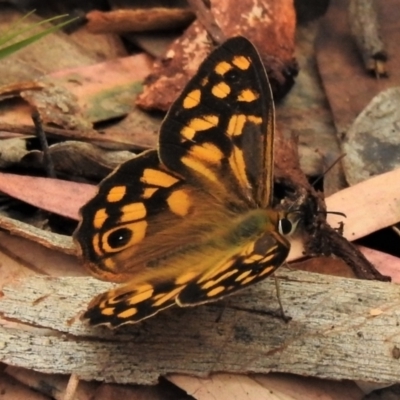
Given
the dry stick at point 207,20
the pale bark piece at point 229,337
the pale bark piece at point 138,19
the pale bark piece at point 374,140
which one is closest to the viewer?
the pale bark piece at point 229,337

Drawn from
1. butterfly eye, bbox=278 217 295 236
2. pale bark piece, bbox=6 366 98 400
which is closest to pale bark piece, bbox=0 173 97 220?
pale bark piece, bbox=6 366 98 400

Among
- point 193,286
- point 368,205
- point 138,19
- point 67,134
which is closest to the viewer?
point 193,286

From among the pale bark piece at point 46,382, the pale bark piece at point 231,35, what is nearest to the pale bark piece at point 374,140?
the pale bark piece at point 231,35

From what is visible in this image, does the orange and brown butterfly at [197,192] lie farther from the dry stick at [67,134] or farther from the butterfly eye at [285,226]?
the dry stick at [67,134]

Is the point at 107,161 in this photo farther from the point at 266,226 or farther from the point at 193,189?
the point at 266,226

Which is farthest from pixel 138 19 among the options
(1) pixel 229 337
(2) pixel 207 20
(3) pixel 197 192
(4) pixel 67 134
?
(1) pixel 229 337

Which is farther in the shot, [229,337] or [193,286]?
[229,337]

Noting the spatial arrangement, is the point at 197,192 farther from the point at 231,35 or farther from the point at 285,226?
the point at 231,35
